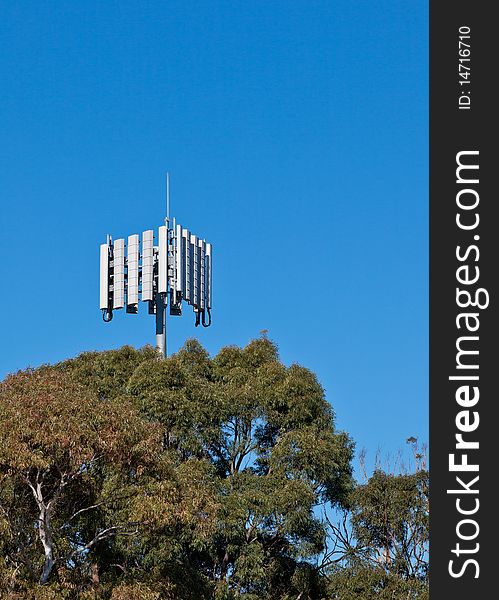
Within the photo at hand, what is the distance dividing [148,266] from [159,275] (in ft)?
1.61

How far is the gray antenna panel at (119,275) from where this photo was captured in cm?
3105

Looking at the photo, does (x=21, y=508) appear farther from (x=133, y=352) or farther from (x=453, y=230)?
(x=453, y=230)

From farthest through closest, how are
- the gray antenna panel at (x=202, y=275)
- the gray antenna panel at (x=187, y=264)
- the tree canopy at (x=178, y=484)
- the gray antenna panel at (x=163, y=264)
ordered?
the gray antenna panel at (x=202, y=275), the gray antenna panel at (x=187, y=264), the gray antenna panel at (x=163, y=264), the tree canopy at (x=178, y=484)

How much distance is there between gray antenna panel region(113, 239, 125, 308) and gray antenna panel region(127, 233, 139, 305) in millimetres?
232

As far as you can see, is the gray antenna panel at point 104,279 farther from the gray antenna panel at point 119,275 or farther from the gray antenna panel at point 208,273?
the gray antenna panel at point 208,273

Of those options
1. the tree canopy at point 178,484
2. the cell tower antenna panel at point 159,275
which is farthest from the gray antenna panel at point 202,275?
the tree canopy at point 178,484

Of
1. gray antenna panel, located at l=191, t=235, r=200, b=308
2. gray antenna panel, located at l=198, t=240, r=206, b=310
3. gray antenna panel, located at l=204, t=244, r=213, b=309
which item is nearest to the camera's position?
gray antenna panel, located at l=191, t=235, r=200, b=308

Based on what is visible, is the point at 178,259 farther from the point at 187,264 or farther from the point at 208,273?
the point at 208,273

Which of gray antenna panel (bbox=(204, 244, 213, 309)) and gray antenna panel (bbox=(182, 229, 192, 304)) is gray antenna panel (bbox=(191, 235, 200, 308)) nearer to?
gray antenna panel (bbox=(182, 229, 192, 304))

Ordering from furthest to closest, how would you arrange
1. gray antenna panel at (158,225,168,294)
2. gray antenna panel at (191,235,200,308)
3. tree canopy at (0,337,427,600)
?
gray antenna panel at (191,235,200,308) → gray antenna panel at (158,225,168,294) → tree canopy at (0,337,427,600)

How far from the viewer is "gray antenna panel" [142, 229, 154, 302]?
30.3 metres

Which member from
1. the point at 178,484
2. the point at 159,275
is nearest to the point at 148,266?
the point at 159,275

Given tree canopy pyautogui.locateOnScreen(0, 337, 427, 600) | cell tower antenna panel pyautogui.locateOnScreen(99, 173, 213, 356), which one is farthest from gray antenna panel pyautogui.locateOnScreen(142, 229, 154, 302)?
tree canopy pyautogui.locateOnScreen(0, 337, 427, 600)

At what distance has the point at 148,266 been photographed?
30.4 m
